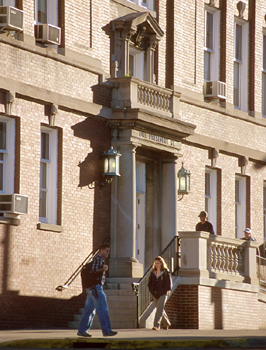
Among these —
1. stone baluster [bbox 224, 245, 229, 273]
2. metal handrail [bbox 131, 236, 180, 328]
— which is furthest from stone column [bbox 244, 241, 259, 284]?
metal handrail [bbox 131, 236, 180, 328]

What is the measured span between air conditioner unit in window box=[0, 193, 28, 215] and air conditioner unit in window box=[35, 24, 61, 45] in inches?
154

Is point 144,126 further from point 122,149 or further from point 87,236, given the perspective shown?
point 87,236

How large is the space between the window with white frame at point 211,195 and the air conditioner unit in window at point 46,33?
7961 millimetres

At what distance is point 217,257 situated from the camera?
24453 millimetres

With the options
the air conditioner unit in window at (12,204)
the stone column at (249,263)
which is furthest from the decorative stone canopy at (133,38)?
the air conditioner unit in window at (12,204)

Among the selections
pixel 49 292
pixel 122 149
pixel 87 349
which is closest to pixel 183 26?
pixel 122 149

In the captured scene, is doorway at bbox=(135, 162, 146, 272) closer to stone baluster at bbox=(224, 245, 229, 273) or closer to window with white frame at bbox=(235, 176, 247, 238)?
stone baluster at bbox=(224, 245, 229, 273)

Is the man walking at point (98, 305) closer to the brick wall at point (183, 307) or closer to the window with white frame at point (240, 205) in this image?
the brick wall at point (183, 307)

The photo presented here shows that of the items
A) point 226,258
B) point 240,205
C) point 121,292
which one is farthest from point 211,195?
point 121,292

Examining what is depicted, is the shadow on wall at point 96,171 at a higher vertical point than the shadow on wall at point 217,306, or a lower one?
higher

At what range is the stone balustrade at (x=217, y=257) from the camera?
23.4m

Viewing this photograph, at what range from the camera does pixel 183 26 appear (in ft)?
91.1

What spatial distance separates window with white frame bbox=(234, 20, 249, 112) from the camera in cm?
3038

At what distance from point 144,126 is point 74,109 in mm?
2302
